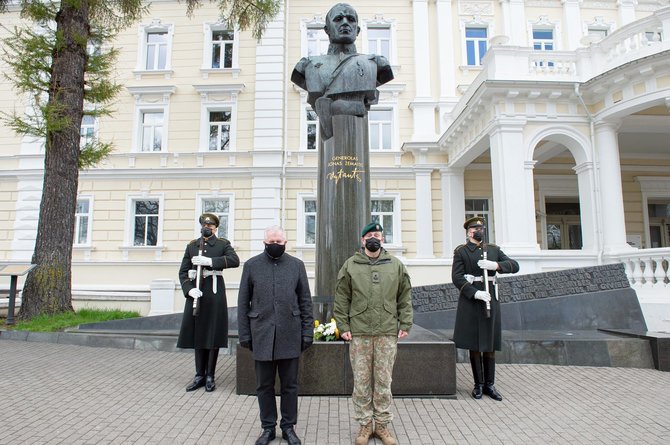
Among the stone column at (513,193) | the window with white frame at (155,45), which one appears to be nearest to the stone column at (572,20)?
the stone column at (513,193)

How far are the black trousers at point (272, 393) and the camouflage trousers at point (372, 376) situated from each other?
0.53 metres

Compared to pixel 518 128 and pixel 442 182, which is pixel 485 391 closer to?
pixel 518 128

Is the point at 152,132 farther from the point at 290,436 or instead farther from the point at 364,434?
the point at 364,434

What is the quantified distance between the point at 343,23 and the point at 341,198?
2.42 meters

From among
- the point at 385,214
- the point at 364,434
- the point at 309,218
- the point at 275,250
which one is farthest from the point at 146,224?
the point at 364,434

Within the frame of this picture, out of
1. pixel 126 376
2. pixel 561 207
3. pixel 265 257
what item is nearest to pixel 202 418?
pixel 265 257

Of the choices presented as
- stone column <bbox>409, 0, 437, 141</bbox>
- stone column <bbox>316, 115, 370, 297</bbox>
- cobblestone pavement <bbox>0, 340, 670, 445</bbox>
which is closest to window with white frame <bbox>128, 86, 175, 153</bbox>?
stone column <bbox>409, 0, 437, 141</bbox>

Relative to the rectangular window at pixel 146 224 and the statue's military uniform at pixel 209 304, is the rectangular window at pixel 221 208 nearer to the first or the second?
the rectangular window at pixel 146 224

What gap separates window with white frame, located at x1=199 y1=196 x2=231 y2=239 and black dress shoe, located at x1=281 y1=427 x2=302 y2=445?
14003mm

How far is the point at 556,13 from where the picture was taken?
59.2 feet

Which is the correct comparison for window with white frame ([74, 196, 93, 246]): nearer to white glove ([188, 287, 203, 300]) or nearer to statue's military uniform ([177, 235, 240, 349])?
statue's military uniform ([177, 235, 240, 349])

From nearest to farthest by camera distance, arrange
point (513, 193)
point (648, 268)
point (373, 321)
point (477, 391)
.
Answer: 1. point (373, 321)
2. point (477, 391)
3. point (648, 268)
4. point (513, 193)

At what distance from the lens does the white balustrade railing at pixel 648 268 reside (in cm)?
882

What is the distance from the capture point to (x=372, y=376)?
3.84 meters
